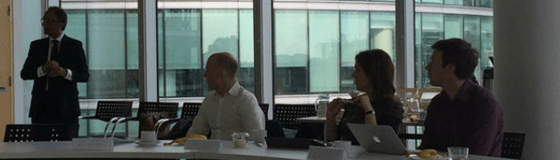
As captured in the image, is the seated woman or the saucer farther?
the seated woman

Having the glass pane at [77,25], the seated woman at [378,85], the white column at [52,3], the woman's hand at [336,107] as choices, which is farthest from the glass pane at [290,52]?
the seated woman at [378,85]

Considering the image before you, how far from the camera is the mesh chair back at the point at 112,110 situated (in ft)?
27.9

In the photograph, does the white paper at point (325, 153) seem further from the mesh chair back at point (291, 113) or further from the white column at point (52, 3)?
the white column at point (52, 3)

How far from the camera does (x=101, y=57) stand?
952 cm

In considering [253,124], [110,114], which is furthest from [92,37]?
[253,124]

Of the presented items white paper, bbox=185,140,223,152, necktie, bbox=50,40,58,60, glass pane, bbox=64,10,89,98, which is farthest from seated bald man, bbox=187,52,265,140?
glass pane, bbox=64,10,89,98

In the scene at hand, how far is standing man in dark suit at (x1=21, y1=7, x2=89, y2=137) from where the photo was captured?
19.9ft

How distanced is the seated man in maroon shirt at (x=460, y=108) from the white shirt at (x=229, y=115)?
1152 mm

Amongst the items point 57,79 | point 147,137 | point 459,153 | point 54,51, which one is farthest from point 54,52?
point 459,153

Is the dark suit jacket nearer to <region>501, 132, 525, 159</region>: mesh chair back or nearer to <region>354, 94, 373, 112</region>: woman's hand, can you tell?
<region>354, 94, 373, 112</region>: woman's hand

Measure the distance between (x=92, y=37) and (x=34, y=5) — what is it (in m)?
0.71

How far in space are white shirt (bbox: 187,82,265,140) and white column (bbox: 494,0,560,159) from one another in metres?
1.70

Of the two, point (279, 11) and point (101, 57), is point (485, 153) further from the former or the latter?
point (101, 57)

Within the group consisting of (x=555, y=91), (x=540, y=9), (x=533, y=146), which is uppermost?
(x=540, y=9)
